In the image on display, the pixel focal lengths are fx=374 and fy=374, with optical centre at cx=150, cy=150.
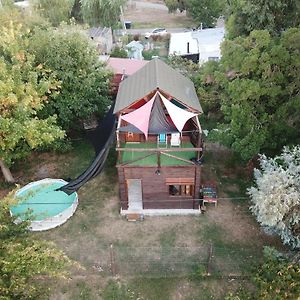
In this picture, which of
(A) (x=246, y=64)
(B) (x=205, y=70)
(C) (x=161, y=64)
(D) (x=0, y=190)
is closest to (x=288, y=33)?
(A) (x=246, y=64)

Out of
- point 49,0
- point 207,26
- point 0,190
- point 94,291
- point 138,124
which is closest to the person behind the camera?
point 94,291

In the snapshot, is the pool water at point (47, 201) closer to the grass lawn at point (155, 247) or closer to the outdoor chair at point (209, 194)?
the grass lawn at point (155, 247)

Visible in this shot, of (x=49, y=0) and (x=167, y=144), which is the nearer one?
(x=167, y=144)

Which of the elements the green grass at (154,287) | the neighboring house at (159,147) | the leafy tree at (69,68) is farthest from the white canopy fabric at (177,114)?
the green grass at (154,287)

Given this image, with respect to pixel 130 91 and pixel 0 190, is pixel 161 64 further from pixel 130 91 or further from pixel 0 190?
pixel 0 190

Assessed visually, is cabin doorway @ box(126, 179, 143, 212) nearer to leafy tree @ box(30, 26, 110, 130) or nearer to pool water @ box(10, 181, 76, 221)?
pool water @ box(10, 181, 76, 221)

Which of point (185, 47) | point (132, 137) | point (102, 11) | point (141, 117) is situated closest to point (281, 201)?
point (141, 117)
